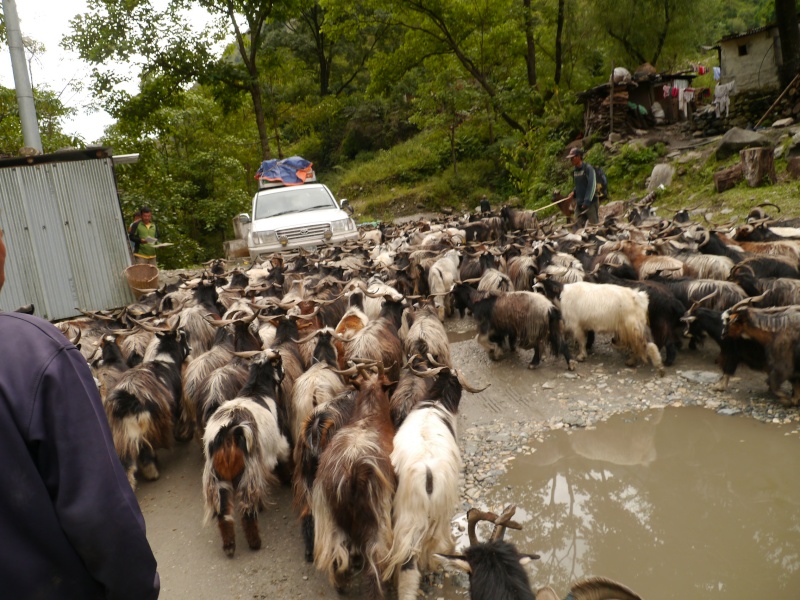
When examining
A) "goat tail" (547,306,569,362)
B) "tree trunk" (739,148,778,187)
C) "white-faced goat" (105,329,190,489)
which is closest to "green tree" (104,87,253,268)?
"white-faced goat" (105,329,190,489)

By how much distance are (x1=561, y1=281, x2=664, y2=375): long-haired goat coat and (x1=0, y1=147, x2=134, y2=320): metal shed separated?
A: 7.62 metres

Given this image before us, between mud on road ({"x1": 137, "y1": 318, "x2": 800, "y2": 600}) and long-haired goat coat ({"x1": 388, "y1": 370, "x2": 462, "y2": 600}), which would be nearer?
long-haired goat coat ({"x1": 388, "y1": 370, "x2": 462, "y2": 600})

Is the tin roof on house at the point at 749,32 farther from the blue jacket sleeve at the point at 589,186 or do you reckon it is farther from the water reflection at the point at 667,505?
the water reflection at the point at 667,505

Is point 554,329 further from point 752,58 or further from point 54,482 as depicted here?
point 752,58

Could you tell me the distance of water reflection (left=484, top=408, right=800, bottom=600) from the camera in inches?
123

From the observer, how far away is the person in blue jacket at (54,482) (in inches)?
49.0

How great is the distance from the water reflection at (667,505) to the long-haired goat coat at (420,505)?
2.19ft

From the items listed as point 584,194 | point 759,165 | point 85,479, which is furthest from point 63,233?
point 759,165

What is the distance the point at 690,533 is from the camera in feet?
11.2

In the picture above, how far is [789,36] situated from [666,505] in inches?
609

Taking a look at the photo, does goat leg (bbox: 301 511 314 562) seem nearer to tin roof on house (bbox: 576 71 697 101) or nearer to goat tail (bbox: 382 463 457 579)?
goat tail (bbox: 382 463 457 579)

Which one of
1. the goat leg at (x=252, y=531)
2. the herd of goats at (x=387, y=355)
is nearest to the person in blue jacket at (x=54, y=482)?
the herd of goats at (x=387, y=355)

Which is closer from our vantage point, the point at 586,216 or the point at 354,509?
the point at 354,509

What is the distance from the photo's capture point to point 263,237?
11117 mm
